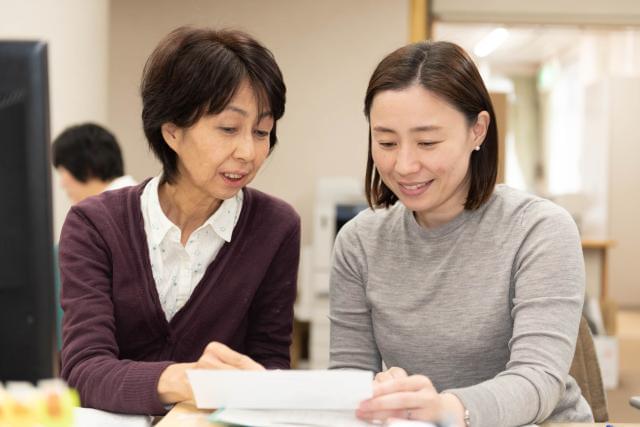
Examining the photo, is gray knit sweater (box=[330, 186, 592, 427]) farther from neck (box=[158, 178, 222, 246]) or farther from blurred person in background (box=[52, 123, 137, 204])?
blurred person in background (box=[52, 123, 137, 204])

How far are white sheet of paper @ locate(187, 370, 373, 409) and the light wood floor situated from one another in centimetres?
212

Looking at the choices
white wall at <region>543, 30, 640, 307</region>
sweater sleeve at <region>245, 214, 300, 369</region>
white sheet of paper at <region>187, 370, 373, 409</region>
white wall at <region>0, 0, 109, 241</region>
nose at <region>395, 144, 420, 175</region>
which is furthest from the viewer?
white wall at <region>543, 30, 640, 307</region>

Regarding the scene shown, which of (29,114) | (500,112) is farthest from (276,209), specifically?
(500,112)

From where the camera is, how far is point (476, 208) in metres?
1.57

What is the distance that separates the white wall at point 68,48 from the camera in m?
3.66

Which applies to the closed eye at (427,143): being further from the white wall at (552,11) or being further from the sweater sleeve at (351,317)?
the white wall at (552,11)

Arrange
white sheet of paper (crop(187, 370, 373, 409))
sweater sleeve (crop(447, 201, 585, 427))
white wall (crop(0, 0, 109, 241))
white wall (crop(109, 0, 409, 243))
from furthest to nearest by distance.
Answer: white wall (crop(109, 0, 409, 243)), white wall (crop(0, 0, 109, 241)), sweater sleeve (crop(447, 201, 585, 427)), white sheet of paper (crop(187, 370, 373, 409))

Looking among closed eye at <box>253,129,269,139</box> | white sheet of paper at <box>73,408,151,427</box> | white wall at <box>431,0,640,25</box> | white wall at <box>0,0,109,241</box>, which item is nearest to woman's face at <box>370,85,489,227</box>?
closed eye at <box>253,129,269,139</box>

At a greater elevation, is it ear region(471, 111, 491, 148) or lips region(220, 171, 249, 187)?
ear region(471, 111, 491, 148)

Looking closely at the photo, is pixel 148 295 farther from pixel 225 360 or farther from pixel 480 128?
pixel 480 128

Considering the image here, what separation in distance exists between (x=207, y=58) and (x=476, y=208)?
57 centimetres

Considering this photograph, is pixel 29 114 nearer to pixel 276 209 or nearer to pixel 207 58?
pixel 207 58

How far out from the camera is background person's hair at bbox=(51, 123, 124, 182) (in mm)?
3375

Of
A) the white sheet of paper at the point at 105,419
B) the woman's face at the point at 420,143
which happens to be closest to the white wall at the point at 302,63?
the woman's face at the point at 420,143
